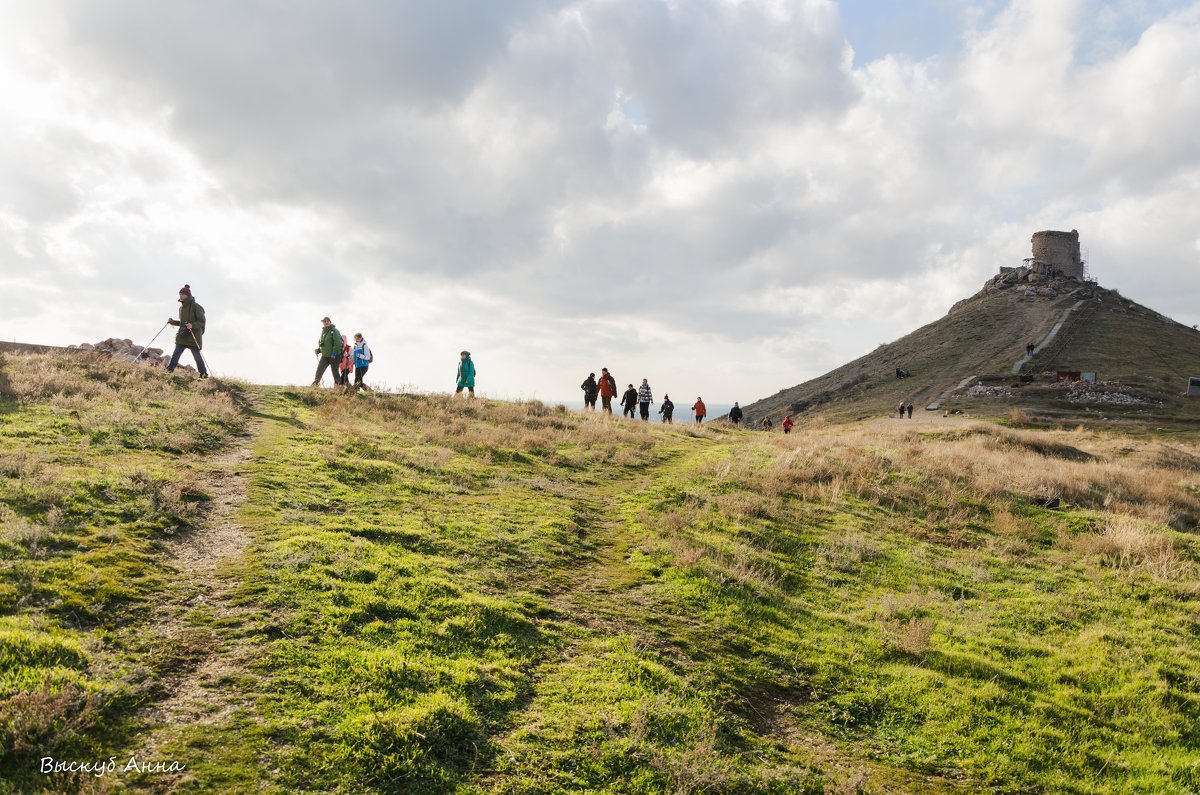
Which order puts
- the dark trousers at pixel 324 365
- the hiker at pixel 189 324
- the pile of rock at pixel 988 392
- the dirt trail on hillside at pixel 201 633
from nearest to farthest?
the dirt trail on hillside at pixel 201 633, the hiker at pixel 189 324, the dark trousers at pixel 324 365, the pile of rock at pixel 988 392

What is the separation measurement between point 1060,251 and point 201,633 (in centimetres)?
12650

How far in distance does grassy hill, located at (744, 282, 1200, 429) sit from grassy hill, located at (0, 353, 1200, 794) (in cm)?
4173

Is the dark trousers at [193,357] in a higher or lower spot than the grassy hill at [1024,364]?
lower

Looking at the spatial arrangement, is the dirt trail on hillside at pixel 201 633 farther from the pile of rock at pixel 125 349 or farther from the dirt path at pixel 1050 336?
the dirt path at pixel 1050 336

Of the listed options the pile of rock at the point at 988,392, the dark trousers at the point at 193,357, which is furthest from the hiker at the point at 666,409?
the pile of rock at the point at 988,392

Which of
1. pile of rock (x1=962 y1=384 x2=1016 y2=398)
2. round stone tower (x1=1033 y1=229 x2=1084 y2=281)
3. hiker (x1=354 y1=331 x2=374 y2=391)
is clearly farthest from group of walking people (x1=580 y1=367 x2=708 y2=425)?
round stone tower (x1=1033 y1=229 x2=1084 y2=281)

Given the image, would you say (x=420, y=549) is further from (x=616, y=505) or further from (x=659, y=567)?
(x=616, y=505)

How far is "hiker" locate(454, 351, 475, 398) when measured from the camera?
3027 centimetres

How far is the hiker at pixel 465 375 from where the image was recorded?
30266 mm

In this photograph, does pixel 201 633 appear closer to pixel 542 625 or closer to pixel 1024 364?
pixel 542 625

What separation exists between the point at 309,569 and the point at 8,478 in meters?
5.41

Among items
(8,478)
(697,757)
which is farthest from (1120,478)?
(8,478)

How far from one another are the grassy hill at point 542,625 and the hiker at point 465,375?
11948 millimetres

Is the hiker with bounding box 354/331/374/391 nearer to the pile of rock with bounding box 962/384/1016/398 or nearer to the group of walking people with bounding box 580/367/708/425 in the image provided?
the group of walking people with bounding box 580/367/708/425
